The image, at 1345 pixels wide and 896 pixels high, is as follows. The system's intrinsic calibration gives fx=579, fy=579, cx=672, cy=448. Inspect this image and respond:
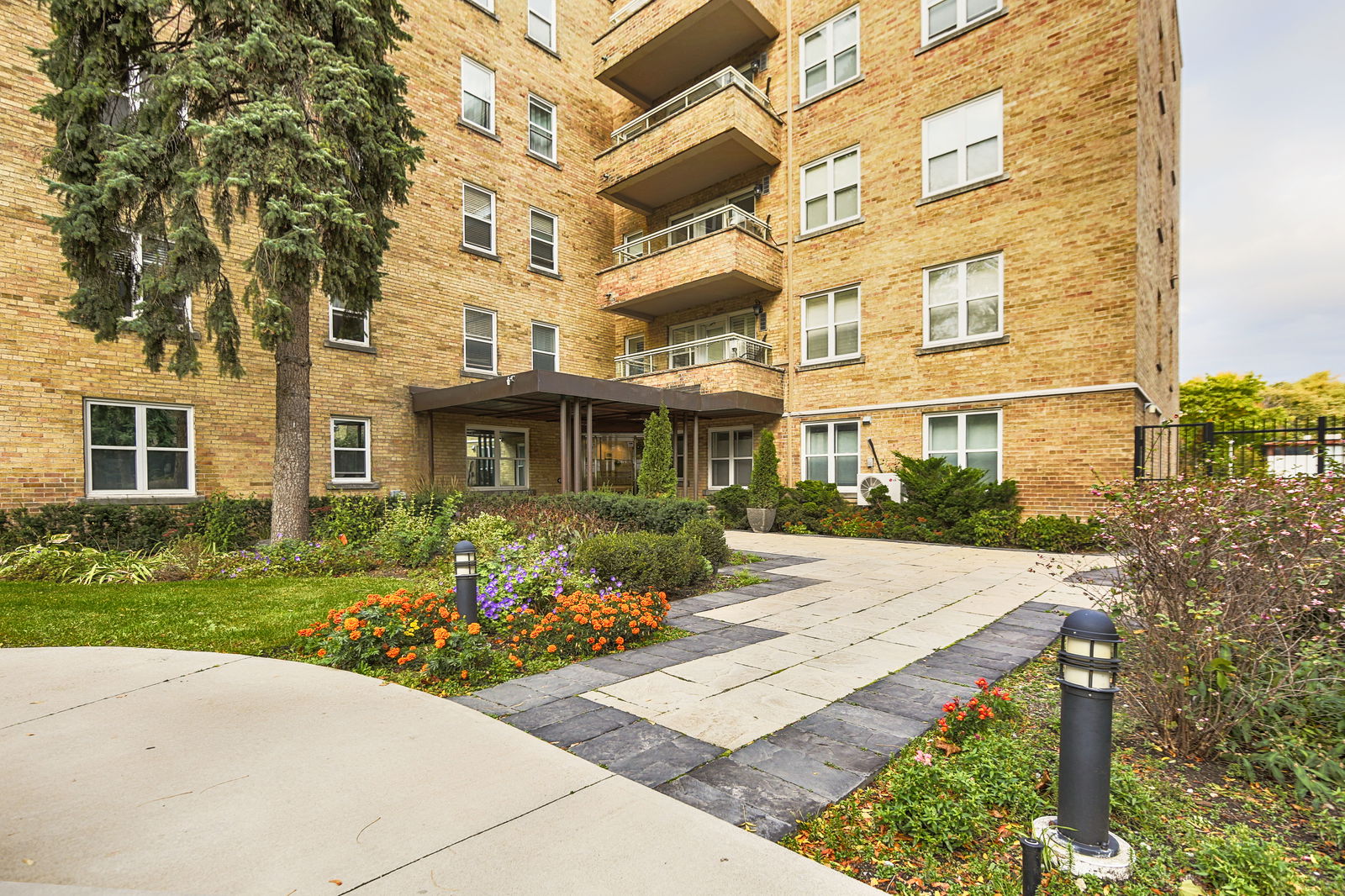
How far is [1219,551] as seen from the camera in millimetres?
3016

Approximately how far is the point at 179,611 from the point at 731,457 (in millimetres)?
13074

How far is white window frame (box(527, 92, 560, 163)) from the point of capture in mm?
16703

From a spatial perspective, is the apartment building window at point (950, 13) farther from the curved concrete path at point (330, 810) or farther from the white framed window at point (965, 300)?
the curved concrete path at point (330, 810)

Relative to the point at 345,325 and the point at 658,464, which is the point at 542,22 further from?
the point at 658,464

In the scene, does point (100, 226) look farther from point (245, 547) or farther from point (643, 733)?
point (643, 733)

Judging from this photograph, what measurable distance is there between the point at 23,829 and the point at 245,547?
359 inches

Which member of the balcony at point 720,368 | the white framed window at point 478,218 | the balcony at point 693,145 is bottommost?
the balcony at point 720,368

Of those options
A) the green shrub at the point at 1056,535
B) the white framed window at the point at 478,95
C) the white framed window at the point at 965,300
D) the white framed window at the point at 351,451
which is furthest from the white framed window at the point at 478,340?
the green shrub at the point at 1056,535

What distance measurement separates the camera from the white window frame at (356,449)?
41.4ft

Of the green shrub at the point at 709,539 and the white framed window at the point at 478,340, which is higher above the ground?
the white framed window at the point at 478,340

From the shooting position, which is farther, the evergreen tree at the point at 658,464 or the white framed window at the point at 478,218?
→ the white framed window at the point at 478,218

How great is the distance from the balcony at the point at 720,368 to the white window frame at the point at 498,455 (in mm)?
3453

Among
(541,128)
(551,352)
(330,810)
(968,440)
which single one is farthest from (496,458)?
(330,810)

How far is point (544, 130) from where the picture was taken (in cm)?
1716
